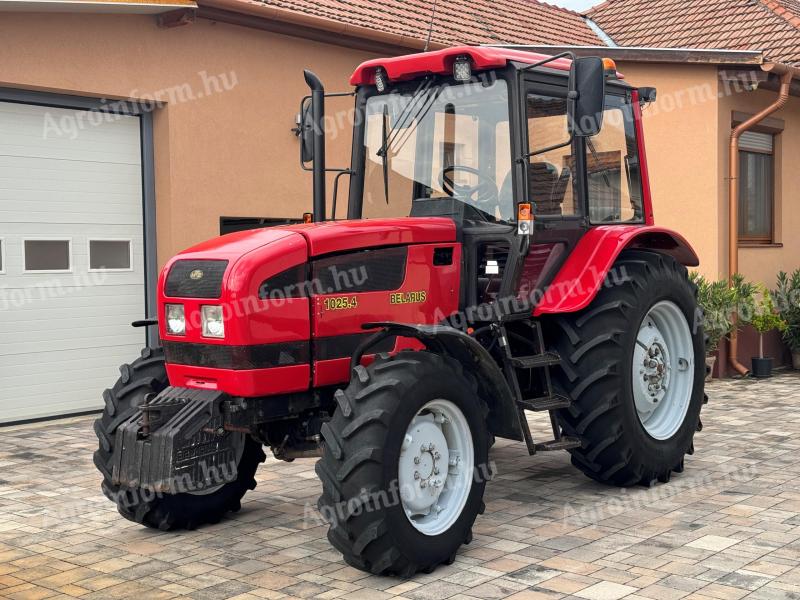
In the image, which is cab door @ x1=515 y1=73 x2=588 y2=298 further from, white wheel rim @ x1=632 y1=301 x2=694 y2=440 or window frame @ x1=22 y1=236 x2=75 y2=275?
window frame @ x1=22 y1=236 x2=75 y2=275

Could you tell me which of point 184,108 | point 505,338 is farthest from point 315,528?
point 184,108

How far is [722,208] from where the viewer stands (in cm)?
1171

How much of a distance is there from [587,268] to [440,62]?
1451mm

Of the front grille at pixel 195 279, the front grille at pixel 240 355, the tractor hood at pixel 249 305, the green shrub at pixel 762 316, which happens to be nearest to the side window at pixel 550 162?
the tractor hood at pixel 249 305

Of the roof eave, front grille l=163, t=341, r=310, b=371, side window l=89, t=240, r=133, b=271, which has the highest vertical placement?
the roof eave

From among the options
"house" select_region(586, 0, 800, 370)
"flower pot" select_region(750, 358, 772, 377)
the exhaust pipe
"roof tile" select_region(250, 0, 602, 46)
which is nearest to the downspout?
"house" select_region(586, 0, 800, 370)

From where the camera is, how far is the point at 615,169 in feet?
21.8

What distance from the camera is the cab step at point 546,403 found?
566 centimetres

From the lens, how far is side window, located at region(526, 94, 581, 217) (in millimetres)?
5836

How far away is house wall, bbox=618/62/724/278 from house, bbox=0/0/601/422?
127 inches

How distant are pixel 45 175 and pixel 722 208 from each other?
7174 millimetres

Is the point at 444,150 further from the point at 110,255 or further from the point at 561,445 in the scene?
the point at 110,255

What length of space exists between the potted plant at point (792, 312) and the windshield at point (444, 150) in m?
7.84

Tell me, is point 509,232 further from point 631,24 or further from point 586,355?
point 631,24
